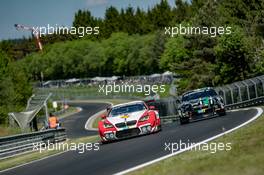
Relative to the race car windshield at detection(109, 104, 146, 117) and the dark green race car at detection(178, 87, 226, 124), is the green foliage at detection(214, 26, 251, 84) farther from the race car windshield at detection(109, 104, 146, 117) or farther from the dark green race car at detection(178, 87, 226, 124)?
the race car windshield at detection(109, 104, 146, 117)

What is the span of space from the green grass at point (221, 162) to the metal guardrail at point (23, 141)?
13.1m

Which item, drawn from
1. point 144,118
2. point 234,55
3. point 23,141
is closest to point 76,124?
point 234,55

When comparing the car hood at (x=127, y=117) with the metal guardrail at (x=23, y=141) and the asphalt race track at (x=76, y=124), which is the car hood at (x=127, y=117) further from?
the asphalt race track at (x=76, y=124)

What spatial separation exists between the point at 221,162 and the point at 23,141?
1724 centimetres

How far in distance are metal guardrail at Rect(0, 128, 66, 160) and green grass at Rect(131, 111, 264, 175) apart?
13.1 metres

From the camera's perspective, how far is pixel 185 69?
3022 inches

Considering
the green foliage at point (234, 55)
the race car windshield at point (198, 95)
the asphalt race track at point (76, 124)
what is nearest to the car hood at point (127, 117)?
the race car windshield at point (198, 95)

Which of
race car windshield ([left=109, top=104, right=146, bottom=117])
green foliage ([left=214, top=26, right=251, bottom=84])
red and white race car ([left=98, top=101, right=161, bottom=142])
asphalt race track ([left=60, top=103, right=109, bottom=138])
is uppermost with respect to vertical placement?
green foliage ([left=214, top=26, right=251, bottom=84])

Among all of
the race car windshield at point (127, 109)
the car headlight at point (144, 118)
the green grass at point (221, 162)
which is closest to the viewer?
the green grass at point (221, 162)

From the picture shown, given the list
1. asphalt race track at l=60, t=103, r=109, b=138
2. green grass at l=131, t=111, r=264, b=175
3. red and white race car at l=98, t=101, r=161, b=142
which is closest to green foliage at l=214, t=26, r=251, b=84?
asphalt race track at l=60, t=103, r=109, b=138

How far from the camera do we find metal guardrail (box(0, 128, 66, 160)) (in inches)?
947

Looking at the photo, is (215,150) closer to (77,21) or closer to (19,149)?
(19,149)

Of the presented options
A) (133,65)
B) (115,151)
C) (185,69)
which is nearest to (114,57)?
(133,65)

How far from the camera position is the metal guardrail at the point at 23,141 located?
24.0 metres
